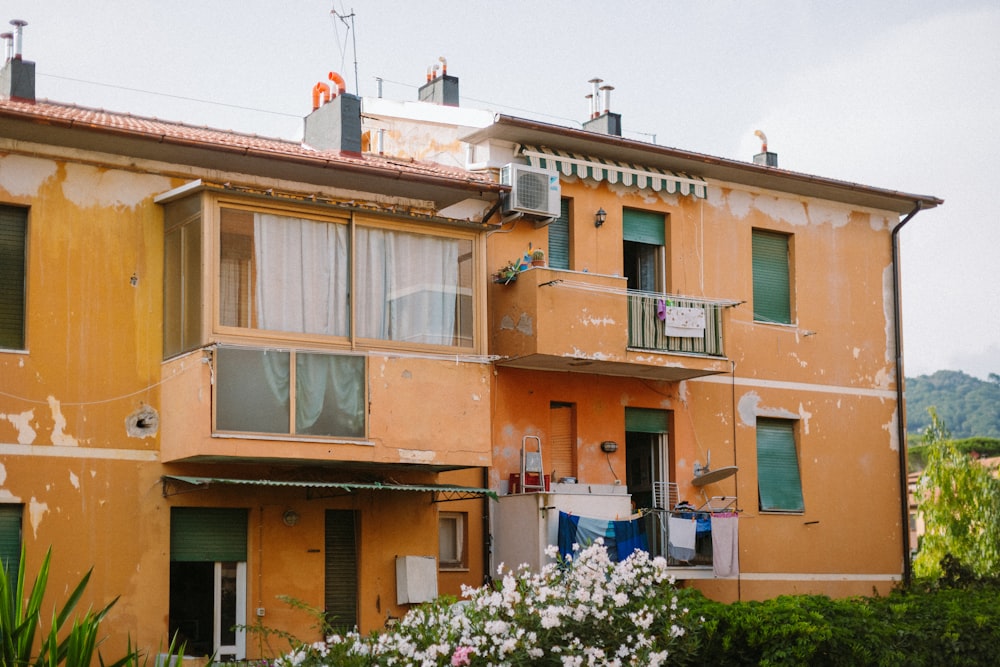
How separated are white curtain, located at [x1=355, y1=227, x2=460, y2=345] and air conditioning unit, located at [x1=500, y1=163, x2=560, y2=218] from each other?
1.39 metres

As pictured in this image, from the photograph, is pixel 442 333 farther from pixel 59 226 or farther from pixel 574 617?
pixel 574 617

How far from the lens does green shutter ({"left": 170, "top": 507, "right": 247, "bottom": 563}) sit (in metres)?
17.3

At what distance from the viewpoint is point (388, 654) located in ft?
36.6

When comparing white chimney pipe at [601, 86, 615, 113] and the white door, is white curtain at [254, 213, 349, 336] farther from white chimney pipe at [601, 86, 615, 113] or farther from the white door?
white chimney pipe at [601, 86, 615, 113]

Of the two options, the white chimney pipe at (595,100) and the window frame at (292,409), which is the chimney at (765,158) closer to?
the white chimney pipe at (595,100)

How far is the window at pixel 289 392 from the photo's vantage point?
16.6 metres

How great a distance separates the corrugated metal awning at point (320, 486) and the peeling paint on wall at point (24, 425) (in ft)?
5.26

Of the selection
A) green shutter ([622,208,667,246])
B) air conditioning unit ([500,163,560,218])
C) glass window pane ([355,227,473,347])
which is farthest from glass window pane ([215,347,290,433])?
green shutter ([622,208,667,246])

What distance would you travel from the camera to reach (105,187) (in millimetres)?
17234

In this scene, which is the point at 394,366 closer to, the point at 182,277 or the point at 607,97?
the point at 182,277

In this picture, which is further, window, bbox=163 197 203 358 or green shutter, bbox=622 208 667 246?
green shutter, bbox=622 208 667 246

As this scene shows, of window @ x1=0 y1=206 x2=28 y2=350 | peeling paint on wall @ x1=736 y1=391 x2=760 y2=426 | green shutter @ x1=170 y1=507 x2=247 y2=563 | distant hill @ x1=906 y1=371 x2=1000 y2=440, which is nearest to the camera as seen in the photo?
window @ x1=0 y1=206 x2=28 y2=350

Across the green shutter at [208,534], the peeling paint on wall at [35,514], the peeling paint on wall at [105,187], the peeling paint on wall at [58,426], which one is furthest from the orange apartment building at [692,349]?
the peeling paint on wall at [35,514]

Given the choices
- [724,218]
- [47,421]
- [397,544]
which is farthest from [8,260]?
[724,218]
